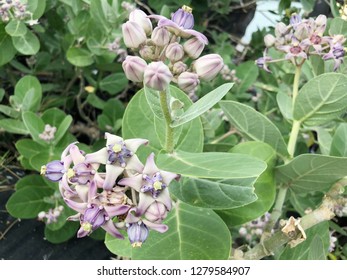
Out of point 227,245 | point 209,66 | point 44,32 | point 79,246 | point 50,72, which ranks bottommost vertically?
point 79,246

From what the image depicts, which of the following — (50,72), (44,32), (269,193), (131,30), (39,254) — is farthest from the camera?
(50,72)

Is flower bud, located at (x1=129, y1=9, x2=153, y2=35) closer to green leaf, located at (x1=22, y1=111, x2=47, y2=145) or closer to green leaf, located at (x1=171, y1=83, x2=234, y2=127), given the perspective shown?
green leaf, located at (x1=171, y1=83, x2=234, y2=127)

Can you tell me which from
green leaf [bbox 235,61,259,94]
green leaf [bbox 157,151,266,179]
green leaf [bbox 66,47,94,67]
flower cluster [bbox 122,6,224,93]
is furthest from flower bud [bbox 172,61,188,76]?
green leaf [bbox 235,61,259,94]

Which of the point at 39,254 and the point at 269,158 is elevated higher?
the point at 269,158

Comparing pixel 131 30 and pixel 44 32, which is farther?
pixel 44 32

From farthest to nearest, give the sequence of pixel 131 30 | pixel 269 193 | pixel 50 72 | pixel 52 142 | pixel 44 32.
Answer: pixel 50 72 < pixel 44 32 < pixel 52 142 < pixel 269 193 < pixel 131 30

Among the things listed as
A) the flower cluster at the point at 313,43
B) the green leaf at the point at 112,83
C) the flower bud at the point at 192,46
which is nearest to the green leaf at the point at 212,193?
the flower bud at the point at 192,46

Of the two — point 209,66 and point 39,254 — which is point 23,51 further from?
point 209,66

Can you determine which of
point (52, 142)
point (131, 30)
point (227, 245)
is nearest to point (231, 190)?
point (227, 245)
